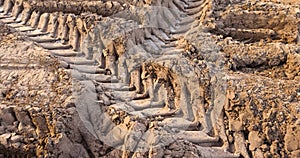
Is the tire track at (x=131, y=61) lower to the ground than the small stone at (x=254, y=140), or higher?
higher

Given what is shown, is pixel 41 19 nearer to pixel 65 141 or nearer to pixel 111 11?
pixel 111 11

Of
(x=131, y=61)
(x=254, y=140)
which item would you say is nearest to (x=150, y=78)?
(x=131, y=61)

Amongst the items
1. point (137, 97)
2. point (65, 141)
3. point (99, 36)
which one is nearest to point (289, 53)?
point (137, 97)

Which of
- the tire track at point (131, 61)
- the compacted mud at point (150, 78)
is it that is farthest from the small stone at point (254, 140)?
the tire track at point (131, 61)

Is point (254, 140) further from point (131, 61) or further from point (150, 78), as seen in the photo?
point (131, 61)

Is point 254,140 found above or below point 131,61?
below

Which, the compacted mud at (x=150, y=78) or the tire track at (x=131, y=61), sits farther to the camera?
the tire track at (x=131, y=61)

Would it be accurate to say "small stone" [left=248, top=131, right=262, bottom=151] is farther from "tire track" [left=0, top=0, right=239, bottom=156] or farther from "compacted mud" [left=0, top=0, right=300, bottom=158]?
"tire track" [left=0, top=0, right=239, bottom=156]

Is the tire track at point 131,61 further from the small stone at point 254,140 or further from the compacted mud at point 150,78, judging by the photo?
the small stone at point 254,140

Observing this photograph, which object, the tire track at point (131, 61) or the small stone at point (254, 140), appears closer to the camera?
the small stone at point (254, 140)
